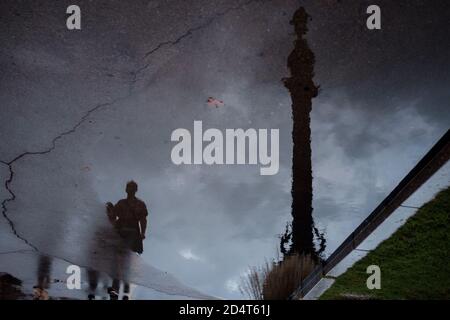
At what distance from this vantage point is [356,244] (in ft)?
7.89

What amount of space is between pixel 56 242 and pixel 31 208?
89 cm

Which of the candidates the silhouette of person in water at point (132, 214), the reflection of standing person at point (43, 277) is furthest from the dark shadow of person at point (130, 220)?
the reflection of standing person at point (43, 277)

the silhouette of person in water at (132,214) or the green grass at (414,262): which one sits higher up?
the silhouette of person in water at (132,214)

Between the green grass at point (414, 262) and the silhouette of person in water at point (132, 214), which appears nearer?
the green grass at point (414, 262)

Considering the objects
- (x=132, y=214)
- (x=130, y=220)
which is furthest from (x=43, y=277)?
(x=132, y=214)

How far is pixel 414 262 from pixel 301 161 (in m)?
6.33

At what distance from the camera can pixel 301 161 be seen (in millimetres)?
8750

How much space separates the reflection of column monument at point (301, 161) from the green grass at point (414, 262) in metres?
5.17

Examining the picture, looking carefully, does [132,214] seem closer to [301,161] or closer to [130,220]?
[130,220]

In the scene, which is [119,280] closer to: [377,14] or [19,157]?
[19,157]

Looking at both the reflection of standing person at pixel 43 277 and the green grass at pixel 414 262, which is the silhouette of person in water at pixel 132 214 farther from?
the green grass at pixel 414 262

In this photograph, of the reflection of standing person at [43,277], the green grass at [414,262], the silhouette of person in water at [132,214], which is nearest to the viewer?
the green grass at [414,262]

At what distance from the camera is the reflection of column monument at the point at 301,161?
324 inches
